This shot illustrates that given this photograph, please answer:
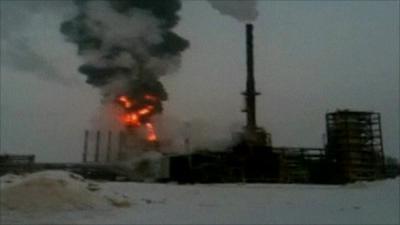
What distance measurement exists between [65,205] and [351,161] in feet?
183

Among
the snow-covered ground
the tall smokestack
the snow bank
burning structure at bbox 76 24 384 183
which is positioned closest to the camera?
the snow-covered ground

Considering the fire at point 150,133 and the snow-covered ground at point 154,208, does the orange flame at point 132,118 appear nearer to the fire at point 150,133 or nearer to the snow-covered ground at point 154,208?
the fire at point 150,133

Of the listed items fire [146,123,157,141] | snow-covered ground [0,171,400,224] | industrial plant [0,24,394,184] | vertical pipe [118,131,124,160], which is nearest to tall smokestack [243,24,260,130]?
industrial plant [0,24,394,184]

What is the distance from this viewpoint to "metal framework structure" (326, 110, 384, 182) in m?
71.9

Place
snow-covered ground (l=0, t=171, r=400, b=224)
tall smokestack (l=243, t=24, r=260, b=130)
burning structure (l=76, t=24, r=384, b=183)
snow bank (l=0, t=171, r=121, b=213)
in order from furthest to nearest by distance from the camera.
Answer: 1. tall smokestack (l=243, t=24, r=260, b=130)
2. burning structure (l=76, t=24, r=384, b=183)
3. snow bank (l=0, t=171, r=121, b=213)
4. snow-covered ground (l=0, t=171, r=400, b=224)

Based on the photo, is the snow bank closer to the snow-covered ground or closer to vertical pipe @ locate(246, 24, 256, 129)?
the snow-covered ground

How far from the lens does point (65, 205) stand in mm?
22328

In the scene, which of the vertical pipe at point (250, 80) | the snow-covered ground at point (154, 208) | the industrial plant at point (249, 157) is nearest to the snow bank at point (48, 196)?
the snow-covered ground at point (154, 208)

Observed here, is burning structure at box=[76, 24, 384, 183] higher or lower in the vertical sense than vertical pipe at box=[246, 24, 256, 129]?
lower

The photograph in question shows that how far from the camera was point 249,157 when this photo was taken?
2613 inches

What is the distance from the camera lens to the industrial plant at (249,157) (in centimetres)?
6312

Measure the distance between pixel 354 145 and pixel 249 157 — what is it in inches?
631

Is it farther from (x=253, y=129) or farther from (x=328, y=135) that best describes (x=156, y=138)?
(x=328, y=135)

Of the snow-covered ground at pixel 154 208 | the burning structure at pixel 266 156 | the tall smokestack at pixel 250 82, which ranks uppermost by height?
the tall smokestack at pixel 250 82
